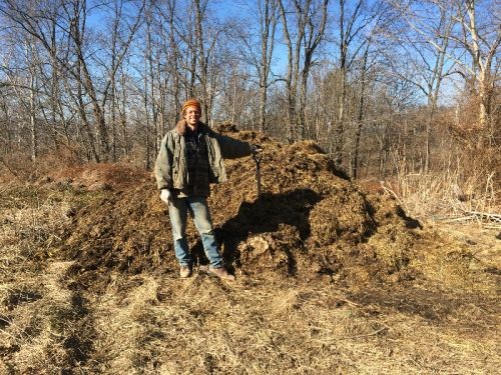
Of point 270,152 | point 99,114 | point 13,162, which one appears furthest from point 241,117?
point 270,152

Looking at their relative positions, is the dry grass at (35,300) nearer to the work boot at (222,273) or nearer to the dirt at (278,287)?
the dirt at (278,287)

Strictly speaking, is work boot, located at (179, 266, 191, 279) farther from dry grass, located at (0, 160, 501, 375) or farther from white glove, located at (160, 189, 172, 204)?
white glove, located at (160, 189, 172, 204)

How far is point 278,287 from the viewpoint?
3.72m

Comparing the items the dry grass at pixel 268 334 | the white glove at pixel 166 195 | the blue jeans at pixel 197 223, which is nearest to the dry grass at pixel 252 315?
the dry grass at pixel 268 334

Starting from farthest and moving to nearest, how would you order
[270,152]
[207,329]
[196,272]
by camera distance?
[270,152], [196,272], [207,329]

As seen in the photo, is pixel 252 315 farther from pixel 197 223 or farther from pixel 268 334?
pixel 197 223

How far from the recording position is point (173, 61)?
1516 cm

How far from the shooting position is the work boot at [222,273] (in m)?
3.85

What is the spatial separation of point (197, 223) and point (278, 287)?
93cm

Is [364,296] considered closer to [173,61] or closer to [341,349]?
[341,349]

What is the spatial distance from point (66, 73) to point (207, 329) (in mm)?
13595

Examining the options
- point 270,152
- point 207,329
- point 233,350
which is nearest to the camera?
point 233,350

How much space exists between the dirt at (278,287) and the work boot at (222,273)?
8 centimetres

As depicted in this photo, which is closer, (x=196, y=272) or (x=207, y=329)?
(x=207, y=329)
